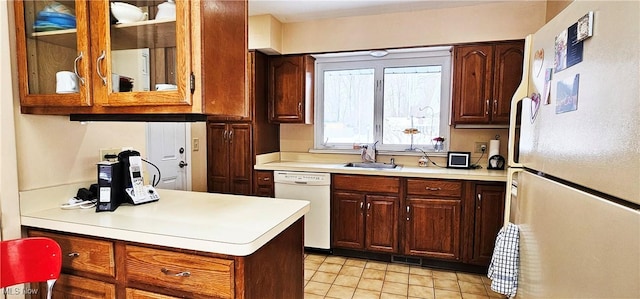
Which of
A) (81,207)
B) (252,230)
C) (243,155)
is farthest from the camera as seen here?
(243,155)

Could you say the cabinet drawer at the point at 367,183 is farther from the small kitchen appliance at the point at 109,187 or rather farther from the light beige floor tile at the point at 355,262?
the small kitchen appliance at the point at 109,187

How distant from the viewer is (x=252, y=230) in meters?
1.20

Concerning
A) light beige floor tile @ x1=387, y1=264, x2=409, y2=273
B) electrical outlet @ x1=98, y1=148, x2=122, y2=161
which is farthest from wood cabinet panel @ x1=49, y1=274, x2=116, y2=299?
light beige floor tile @ x1=387, y1=264, x2=409, y2=273

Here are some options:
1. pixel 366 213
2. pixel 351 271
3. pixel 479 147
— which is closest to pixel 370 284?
pixel 351 271

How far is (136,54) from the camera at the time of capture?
1.38m

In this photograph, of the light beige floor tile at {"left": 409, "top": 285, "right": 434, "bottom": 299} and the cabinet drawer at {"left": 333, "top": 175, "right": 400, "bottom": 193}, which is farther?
the cabinet drawer at {"left": 333, "top": 175, "right": 400, "bottom": 193}

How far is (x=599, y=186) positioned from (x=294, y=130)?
10.6ft

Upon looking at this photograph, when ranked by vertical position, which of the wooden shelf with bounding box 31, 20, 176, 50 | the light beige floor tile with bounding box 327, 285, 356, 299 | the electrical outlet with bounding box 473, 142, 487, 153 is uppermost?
the wooden shelf with bounding box 31, 20, 176, 50

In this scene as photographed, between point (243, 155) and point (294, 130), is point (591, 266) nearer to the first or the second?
point (243, 155)

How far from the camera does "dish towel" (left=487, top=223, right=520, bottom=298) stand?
1.56 meters

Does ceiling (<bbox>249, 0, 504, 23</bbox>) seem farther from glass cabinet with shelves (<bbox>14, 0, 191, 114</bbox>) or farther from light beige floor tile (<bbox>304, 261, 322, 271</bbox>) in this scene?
light beige floor tile (<bbox>304, 261, 322, 271</bbox>)

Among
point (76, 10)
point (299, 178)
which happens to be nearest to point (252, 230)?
point (76, 10)

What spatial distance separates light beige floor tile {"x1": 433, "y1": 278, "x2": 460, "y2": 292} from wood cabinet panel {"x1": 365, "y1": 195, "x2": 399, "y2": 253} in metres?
0.45

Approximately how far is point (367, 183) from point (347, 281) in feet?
2.90
